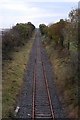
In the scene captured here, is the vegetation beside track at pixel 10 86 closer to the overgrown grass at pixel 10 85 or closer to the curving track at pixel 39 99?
the overgrown grass at pixel 10 85

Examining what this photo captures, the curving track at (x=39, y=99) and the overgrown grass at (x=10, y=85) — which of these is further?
the overgrown grass at (x=10, y=85)

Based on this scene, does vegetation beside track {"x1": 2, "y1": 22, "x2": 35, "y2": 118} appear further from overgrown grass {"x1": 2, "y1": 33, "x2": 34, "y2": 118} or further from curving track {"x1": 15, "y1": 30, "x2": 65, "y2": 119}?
curving track {"x1": 15, "y1": 30, "x2": 65, "y2": 119}

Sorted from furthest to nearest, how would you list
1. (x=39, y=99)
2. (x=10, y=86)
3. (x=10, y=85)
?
(x=10, y=85) < (x=10, y=86) < (x=39, y=99)

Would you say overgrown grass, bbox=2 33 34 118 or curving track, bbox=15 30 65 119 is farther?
overgrown grass, bbox=2 33 34 118

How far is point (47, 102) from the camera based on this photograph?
792 inches

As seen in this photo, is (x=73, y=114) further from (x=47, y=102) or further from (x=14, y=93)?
(x=14, y=93)

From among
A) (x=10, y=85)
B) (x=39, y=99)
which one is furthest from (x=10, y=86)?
(x=39, y=99)

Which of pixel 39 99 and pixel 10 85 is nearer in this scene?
pixel 39 99

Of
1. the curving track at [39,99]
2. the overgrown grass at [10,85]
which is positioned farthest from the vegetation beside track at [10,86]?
the curving track at [39,99]

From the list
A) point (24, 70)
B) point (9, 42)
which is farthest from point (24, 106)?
point (9, 42)

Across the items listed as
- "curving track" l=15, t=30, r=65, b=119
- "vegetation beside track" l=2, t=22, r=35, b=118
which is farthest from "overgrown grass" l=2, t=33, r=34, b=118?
"curving track" l=15, t=30, r=65, b=119

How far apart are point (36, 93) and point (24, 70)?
10.7 meters

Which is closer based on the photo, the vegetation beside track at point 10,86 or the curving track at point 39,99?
the curving track at point 39,99

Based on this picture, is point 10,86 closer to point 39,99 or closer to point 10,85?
point 10,85
